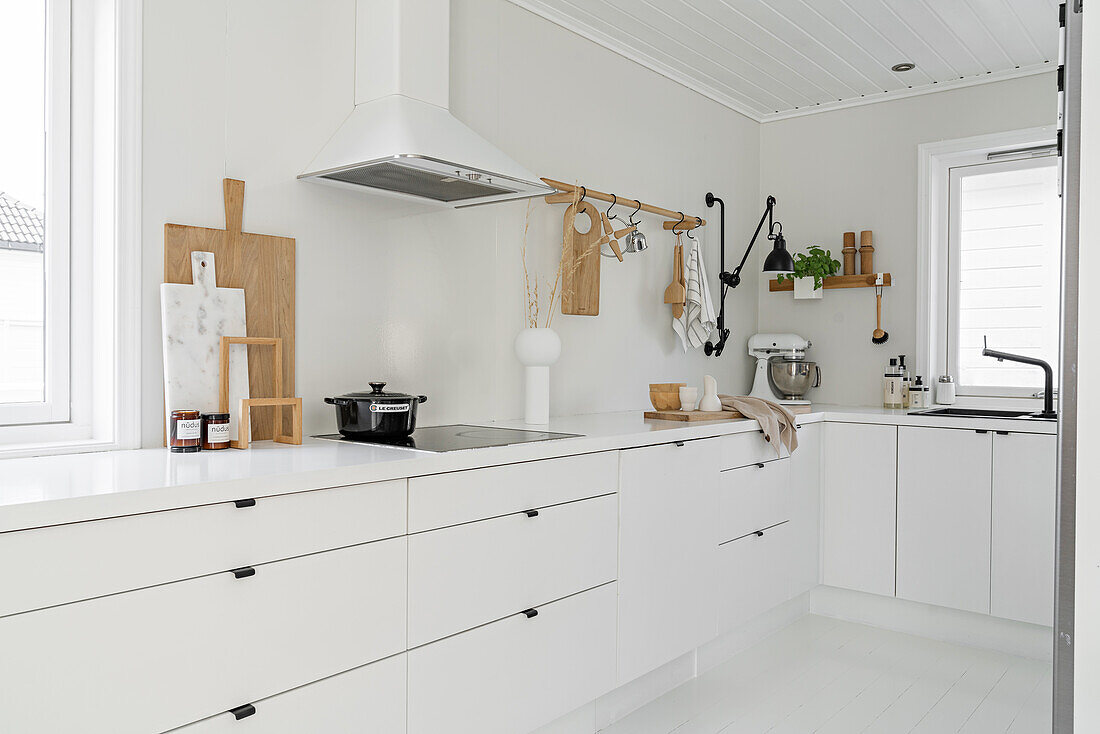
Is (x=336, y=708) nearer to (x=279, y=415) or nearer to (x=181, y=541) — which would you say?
(x=181, y=541)

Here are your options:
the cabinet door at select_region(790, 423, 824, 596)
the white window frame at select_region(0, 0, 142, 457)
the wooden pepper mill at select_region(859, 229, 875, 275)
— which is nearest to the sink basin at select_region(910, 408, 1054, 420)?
the cabinet door at select_region(790, 423, 824, 596)

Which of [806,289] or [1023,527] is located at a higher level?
[806,289]

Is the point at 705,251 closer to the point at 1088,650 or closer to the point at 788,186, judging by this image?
the point at 788,186

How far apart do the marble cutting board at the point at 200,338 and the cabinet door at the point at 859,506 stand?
8.25ft

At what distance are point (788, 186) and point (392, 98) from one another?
2696 millimetres

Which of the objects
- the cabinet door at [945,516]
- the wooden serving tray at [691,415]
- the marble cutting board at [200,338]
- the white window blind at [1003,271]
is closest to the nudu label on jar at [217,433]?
the marble cutting board at [200,338]

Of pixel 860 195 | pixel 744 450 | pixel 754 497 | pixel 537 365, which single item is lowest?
pixel 754 497

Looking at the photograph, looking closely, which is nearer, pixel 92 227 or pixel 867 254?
pixel 92 227

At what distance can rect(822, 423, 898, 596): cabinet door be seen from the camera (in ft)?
11.3

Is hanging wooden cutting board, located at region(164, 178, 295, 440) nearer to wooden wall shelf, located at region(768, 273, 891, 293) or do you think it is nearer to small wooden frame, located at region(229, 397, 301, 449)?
small wooden frame, located at region(229, 397, 301, 449)

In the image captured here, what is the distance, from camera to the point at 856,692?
281 centimetres

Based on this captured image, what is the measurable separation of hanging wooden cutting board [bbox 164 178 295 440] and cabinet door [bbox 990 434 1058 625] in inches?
104

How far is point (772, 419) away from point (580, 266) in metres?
0.94

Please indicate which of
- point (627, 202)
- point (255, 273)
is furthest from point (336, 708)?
point (627, 202)
